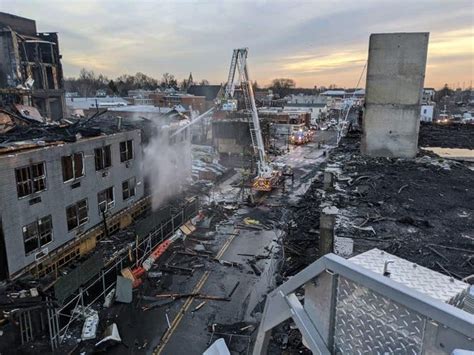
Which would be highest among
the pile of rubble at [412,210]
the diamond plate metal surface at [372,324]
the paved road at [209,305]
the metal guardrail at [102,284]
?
the diamond plate metal surface at [372,324]

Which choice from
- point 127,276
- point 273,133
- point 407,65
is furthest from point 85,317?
point 273,133

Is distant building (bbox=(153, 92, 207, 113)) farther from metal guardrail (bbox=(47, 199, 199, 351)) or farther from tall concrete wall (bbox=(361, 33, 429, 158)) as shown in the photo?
tall concrete wall (bbox=(361, 33, 429, 158))

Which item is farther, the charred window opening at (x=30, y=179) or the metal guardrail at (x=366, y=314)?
the charred window opening at (x=30, y=179)

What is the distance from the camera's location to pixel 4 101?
28.8m

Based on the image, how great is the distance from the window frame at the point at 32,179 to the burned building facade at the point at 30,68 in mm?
16416

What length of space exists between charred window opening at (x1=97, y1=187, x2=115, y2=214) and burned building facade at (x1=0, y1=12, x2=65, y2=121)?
14.3 metres

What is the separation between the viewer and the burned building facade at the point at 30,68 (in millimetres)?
31484

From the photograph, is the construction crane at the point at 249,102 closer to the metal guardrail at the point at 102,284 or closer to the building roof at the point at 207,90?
the metal guardrail at the point at 102,284

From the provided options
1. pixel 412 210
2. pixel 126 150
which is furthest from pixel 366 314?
pixel 126 150

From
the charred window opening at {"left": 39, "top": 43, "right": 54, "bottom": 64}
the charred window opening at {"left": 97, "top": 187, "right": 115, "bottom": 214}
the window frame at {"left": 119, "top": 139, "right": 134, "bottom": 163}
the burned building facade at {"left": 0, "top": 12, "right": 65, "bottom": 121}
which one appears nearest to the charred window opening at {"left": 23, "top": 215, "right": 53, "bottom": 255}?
the charred window opening at {"left": 97, "top": 187, "right": 115, "bottom": 214}

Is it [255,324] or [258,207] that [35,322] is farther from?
[258,207]

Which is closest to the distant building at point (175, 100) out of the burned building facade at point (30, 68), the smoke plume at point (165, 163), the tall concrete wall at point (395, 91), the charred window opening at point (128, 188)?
the burned building facade at point (30, 68)

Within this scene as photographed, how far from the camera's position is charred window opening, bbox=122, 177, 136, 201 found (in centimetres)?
2318

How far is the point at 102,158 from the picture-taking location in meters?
20.6
